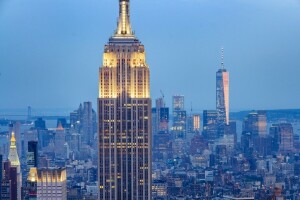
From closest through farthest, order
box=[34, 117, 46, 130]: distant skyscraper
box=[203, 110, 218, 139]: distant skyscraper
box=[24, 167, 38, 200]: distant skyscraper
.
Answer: box=[24, 167, 38, 200]: distant skyscraper
box=[34, 117, 46, 130]: distant skyscraper
box=[203, 110, 218, 139]: distant skyscraper

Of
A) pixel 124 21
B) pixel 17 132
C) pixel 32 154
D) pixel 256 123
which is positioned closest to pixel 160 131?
pixel 256 123

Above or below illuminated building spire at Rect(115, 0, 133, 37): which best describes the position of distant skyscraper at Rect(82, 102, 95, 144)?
below

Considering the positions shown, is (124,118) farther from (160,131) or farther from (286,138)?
(286,138)

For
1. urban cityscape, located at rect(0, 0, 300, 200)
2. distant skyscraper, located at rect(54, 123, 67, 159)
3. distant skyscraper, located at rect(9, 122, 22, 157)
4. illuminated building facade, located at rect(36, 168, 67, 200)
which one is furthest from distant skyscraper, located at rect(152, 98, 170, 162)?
distant skyscraper, located at rect(9, 122, 22, 157)

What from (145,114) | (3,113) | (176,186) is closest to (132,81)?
(145,114)

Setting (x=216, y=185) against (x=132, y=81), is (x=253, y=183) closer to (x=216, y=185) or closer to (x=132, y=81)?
(x=216, y=185)

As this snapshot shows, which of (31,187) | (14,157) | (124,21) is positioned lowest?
(31,187)

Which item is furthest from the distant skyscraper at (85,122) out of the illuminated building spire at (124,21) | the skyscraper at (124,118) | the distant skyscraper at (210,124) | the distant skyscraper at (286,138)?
the distant skyscraper at (286,138)

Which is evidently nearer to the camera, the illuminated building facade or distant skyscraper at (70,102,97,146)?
the illuminated building facade

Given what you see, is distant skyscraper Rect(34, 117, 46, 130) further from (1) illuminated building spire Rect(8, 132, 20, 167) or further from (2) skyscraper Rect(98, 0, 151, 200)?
(2) skyscraper Rect(98, 0, 151, 200)
